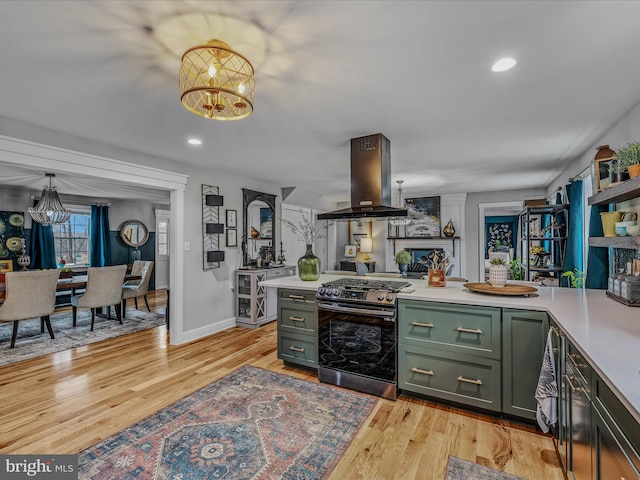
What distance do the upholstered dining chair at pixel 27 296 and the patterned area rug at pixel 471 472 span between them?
15.7 feet

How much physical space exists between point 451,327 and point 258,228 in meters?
3.69

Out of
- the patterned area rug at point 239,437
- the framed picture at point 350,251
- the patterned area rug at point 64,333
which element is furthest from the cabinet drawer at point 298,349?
the framed picture at point 350,251

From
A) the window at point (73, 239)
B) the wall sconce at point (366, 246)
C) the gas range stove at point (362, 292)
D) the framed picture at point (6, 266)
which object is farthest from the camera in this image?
the wall sconce at point (366, 246)

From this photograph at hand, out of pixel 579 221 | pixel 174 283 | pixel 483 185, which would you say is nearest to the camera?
pixel 579 221

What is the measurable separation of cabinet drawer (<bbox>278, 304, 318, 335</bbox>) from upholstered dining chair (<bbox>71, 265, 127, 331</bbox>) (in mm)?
3138

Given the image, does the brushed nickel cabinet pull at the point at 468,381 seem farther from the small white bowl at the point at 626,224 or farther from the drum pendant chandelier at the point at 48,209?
the drum pendant chandelier at the point at 48,209

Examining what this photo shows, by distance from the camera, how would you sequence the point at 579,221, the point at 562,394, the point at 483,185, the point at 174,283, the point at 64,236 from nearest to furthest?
the point at 562,394, the point at 579,221, the point at 174,283, the point at 483,185, the point at 64,236

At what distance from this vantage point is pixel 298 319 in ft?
9.99

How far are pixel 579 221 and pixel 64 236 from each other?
9.07 m

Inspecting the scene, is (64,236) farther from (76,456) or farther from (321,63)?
(321,63)

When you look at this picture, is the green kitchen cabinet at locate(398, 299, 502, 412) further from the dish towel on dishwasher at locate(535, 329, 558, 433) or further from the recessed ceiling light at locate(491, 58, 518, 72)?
the recessed ceiling light at locate(491, 58, 518, 72)

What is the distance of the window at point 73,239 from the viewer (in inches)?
266

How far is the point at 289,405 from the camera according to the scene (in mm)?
2473

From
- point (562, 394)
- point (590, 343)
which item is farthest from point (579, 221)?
point (590, 343)
